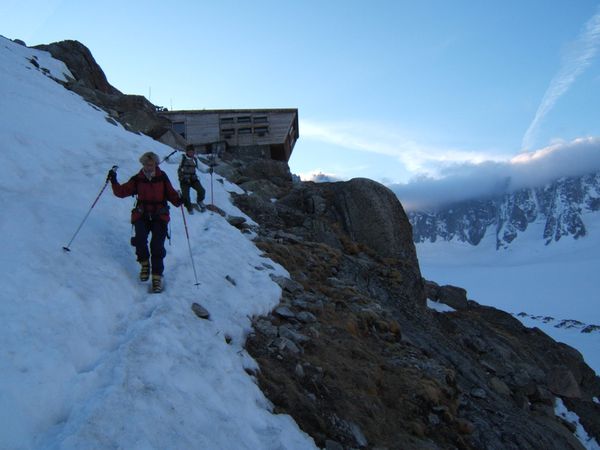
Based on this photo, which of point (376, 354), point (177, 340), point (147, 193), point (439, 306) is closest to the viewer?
point (177, 340)

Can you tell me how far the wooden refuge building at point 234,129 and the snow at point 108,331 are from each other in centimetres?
3337

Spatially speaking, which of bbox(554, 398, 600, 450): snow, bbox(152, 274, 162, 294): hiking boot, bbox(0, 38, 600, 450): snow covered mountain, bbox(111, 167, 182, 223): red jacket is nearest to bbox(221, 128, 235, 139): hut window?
bbox(0, 38, 600, 450): snow covered mountain

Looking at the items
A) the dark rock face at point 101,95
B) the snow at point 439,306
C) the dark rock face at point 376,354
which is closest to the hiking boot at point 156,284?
the dark rock face at point 376,354

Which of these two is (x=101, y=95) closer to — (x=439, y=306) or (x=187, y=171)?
(x=187, y=171)

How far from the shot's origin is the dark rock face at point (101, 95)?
95.3 ft

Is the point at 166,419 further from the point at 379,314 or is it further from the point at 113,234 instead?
the point at 379,314

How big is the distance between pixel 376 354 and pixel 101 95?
2968cm

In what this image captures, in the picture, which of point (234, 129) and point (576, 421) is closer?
point (576, 421)

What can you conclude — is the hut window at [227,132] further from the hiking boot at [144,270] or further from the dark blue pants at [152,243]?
the hiking boot at [144,270]

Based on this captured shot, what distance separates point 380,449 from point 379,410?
1.11 metres

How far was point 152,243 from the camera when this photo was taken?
8.97 meters

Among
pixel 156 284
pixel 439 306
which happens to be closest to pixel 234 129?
pixel 439 306

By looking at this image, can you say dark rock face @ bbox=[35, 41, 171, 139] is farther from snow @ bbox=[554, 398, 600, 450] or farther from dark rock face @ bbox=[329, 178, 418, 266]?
snow @ bbox=[554, 398, 600, 450]

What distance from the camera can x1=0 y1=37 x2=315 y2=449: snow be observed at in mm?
5125
